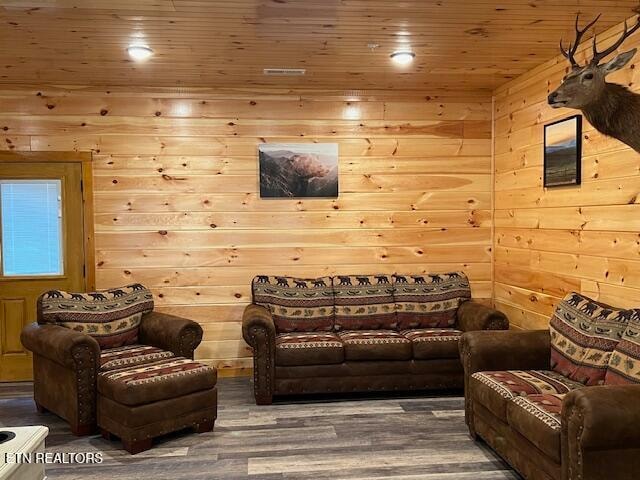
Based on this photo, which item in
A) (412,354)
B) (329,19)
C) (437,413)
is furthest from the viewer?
(412,354)

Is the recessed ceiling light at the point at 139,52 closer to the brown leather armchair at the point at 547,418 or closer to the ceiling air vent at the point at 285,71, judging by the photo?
the ceiling air vent at the point at 285,71

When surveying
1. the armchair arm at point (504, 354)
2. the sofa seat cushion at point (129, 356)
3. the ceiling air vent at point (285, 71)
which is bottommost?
the sofa seat cushion at point (129, 356)

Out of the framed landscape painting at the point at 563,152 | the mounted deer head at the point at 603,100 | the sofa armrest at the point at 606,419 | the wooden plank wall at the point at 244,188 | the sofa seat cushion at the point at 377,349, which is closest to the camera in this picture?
the sofa armrest at the point at 606,419

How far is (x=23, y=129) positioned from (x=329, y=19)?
3.08m

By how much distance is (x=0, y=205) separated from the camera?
5008 millimetres

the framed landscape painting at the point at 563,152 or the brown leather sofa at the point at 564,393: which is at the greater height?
the framed landscape painting at the point at 563,152

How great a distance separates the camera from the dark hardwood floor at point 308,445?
3244mm

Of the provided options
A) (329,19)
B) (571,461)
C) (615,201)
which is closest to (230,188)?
(329,19)

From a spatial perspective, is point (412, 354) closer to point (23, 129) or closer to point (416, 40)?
point (416, 40)

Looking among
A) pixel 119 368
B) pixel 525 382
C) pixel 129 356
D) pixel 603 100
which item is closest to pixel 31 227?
pixel 129 356

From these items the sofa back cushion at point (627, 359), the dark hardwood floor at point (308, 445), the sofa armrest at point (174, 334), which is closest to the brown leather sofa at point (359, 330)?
A: the dark hardwood floor at point (308, 445)

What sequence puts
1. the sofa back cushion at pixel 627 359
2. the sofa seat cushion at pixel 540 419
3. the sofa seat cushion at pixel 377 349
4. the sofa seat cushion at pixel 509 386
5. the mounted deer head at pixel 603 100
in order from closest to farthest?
the sofa seat cushion at pixel 540 419 < the sofa back cushion at pixel 627 359 < the sofa seat cushion at pixel 509 386 < the mounted deer head at pixel 603 100 < the sofa seat cushion at pixel 377 349

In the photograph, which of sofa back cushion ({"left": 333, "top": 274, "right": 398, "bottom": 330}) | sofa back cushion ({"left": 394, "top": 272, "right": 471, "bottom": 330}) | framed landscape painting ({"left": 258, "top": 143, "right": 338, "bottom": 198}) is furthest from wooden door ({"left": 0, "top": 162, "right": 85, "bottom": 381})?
sofa back cushion ({"left": 394, "top": 272, "right": 471, "bottom": 330})

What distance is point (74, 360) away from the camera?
3676 mm
